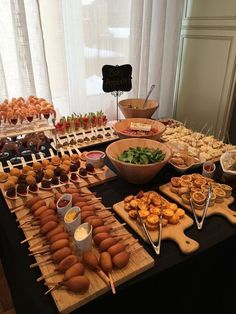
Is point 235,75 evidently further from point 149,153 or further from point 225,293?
point 225,293

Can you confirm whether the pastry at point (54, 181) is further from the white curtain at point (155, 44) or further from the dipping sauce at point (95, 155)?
the white curtain at point (155, 44)

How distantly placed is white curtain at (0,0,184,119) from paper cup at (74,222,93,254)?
1267 mm

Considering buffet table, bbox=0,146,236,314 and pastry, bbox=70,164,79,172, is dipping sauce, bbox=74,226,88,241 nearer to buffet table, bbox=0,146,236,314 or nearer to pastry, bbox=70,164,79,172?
buffet table, bbox=0,146,236,314

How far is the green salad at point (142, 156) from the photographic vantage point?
106cm

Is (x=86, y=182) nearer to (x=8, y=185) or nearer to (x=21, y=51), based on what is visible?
(x=8, y=185)

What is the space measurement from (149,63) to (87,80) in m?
0.64

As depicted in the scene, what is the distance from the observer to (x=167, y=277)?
2.51ft

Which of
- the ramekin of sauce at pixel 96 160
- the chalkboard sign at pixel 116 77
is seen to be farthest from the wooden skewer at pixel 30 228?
the chalkboard sign at pixel 116 77

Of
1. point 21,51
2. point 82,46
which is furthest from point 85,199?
point 82,46

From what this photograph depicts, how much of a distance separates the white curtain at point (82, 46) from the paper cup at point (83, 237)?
1.27 m

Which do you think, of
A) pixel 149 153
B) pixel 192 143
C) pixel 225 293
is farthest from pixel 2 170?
pixel 225 293

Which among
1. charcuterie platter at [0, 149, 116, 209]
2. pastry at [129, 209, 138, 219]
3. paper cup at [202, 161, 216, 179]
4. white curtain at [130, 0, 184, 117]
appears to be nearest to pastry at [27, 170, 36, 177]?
charcuterie platter at [0, 149, 116, 209]

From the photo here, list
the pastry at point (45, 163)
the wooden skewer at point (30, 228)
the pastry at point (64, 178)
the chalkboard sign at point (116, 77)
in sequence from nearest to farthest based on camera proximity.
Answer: the wooden skewer at point (30, 228)
the pastry at point (64, 178)
the pastry at point (45, 163)
the chalkboard sign at point (116, 77)

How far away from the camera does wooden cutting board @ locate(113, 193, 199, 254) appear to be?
786 millimetres
